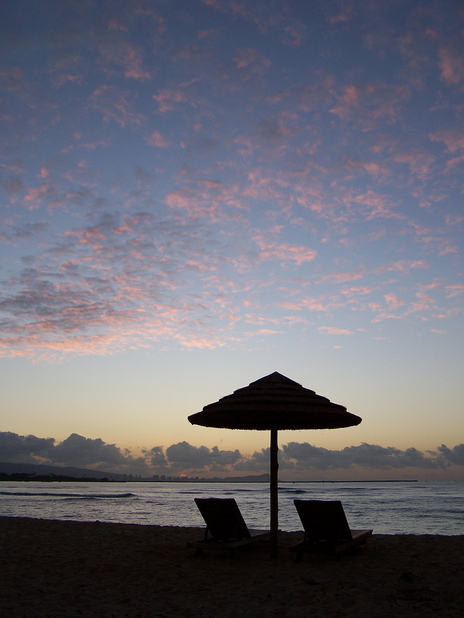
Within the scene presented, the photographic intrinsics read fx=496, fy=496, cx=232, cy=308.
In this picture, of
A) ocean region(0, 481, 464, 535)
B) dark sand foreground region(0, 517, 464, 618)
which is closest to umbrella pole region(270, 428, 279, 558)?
dark sand foreground region(0, 517, 464, 618)

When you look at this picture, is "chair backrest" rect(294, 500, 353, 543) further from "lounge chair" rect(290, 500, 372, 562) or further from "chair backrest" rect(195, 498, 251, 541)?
"chair backrest" rect(195, 498, 251, 541)

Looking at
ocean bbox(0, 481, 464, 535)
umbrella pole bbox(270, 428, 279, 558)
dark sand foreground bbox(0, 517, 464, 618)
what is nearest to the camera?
dark sand foreground bbox(0, 517, 464, 618)

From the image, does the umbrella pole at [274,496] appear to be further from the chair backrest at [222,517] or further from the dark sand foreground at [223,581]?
the chair backrest at [222,517]

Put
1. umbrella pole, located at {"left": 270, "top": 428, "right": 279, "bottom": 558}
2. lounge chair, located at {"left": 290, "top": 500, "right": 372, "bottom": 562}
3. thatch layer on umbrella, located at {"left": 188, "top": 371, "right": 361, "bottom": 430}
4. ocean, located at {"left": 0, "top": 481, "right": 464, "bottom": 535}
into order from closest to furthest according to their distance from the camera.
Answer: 1. thatch layer on umbrella, located at {"left": 188, "top": 371, "right": 361, "bottom": 430}
2. lounge chair, located at {"left": 290, "top": 500, "right": 372, "bottom": 562}
3. umbrella pole, located at {"left": 270, "top": 428, "right": 279, "bottom": 558}
4. ocean, located at {"left": 0, "top": 481, "right": 464, "bottom": 535}

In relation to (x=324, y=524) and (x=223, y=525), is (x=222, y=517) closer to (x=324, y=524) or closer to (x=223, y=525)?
(x=223, y=525)

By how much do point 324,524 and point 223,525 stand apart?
5.43 ft

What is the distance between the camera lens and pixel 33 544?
32.0ft

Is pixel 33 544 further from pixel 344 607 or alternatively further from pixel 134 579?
pixel 344 607

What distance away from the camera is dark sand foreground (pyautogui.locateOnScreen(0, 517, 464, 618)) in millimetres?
5176

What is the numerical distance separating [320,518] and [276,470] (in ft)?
3.30

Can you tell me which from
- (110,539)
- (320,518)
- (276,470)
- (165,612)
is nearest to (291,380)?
(276,470)

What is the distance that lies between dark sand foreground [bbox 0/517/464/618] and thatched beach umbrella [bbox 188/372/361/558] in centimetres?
133

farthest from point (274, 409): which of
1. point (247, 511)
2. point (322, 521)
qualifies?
point (247, 511)

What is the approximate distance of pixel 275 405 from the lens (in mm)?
7332
